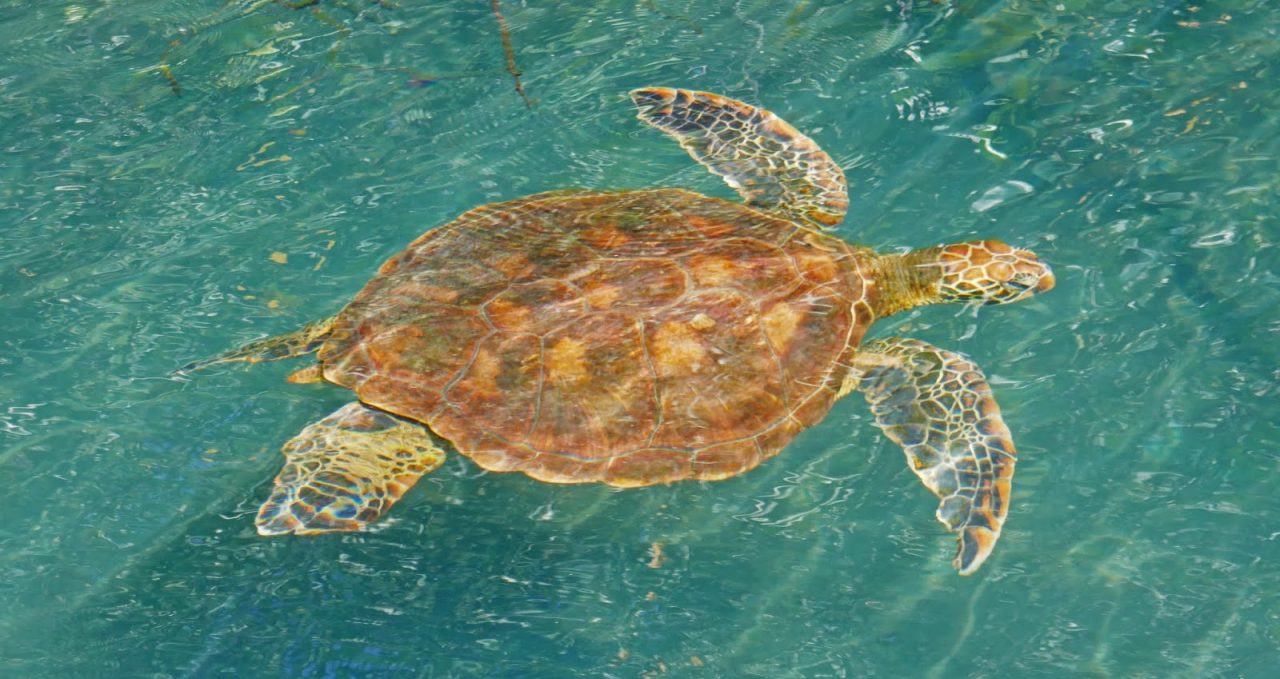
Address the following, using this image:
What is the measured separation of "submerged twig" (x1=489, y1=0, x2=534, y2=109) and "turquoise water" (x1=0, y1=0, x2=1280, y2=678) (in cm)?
5

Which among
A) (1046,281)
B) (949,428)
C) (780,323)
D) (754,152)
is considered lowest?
(949,428)

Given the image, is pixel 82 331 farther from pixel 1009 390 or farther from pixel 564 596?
pixel 1009 390

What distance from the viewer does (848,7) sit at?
21.2 feet

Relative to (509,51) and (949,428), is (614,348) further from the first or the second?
(509,51)

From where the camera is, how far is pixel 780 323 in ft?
13.9

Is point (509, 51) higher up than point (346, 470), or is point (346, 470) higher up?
point (509, 51)

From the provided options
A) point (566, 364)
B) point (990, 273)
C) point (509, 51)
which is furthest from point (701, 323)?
point (509, 51)

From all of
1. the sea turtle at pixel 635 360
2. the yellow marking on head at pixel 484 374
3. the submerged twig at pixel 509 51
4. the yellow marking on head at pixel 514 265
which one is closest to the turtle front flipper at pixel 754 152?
the sea turtle at pixel 635 360

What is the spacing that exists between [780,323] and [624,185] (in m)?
1.51

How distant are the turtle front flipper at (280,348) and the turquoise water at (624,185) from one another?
0.21 metres

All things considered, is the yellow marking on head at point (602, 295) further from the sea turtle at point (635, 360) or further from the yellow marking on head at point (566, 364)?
the yellow marking on head at point (566, 364)

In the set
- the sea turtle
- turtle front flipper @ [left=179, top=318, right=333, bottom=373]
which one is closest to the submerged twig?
the sea turtle

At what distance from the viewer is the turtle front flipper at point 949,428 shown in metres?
3.97

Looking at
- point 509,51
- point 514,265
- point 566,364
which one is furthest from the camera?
point 509,51
